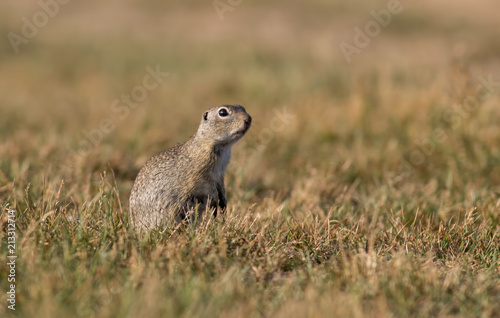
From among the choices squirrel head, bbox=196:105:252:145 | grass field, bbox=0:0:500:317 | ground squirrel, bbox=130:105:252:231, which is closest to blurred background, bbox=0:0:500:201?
grass field, bbox=0:0:500:317

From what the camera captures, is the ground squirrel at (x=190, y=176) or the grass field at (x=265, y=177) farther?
the ground squirrel at (x=190, y=176)

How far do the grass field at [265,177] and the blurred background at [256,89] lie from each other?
4 cm

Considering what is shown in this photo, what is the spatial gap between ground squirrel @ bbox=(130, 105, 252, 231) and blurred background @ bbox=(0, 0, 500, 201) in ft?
4.24

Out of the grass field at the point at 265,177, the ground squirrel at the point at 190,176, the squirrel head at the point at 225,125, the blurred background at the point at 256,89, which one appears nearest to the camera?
the grass field at the point at 265,177

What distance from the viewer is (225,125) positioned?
3.80 m

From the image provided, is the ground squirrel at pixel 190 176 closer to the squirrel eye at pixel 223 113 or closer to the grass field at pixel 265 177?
the squirrel eye at pixel 223 113

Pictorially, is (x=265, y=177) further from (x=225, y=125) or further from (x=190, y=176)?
(x=190, y=176)

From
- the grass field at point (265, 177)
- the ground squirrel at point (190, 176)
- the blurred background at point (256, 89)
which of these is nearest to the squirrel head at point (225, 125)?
the ground squirrel at point (190, 176)

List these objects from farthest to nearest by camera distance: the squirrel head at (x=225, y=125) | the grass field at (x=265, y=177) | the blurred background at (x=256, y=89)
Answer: the blurred background at (x=256, y=89), the squirrel head at (x=225, y=125), the grass field at (x=265, y=177)

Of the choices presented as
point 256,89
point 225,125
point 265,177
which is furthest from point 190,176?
point 256,89

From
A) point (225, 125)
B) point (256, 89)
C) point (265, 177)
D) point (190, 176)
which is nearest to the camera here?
point (190, 176)

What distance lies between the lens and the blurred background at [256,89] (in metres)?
5.77

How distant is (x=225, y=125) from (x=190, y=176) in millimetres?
423

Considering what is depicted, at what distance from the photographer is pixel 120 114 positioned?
8305mm
